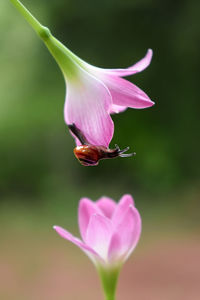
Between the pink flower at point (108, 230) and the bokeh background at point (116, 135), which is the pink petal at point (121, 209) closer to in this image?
the pink flower at point (108, 230)

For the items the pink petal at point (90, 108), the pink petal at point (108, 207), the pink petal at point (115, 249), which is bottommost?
the pink petal at point (115, 249)

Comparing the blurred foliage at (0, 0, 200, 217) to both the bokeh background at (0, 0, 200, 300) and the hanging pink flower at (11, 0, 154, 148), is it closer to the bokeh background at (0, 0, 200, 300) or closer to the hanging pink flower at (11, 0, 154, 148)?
the bokeh background at (0, 0, 200, 300)

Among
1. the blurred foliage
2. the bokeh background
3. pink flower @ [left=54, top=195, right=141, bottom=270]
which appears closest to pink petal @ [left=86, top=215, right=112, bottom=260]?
pink flower @ [left=54, top=195, right=141, bottom=270]

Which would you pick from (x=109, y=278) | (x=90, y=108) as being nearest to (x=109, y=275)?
(x=109, y=278)

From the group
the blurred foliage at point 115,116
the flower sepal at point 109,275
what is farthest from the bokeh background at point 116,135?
the flower sepal at point 109,275

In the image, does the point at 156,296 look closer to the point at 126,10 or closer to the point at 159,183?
the point at 159,183

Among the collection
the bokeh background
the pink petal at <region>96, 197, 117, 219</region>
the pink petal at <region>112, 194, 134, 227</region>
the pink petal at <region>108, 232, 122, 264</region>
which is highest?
the bokeh background
